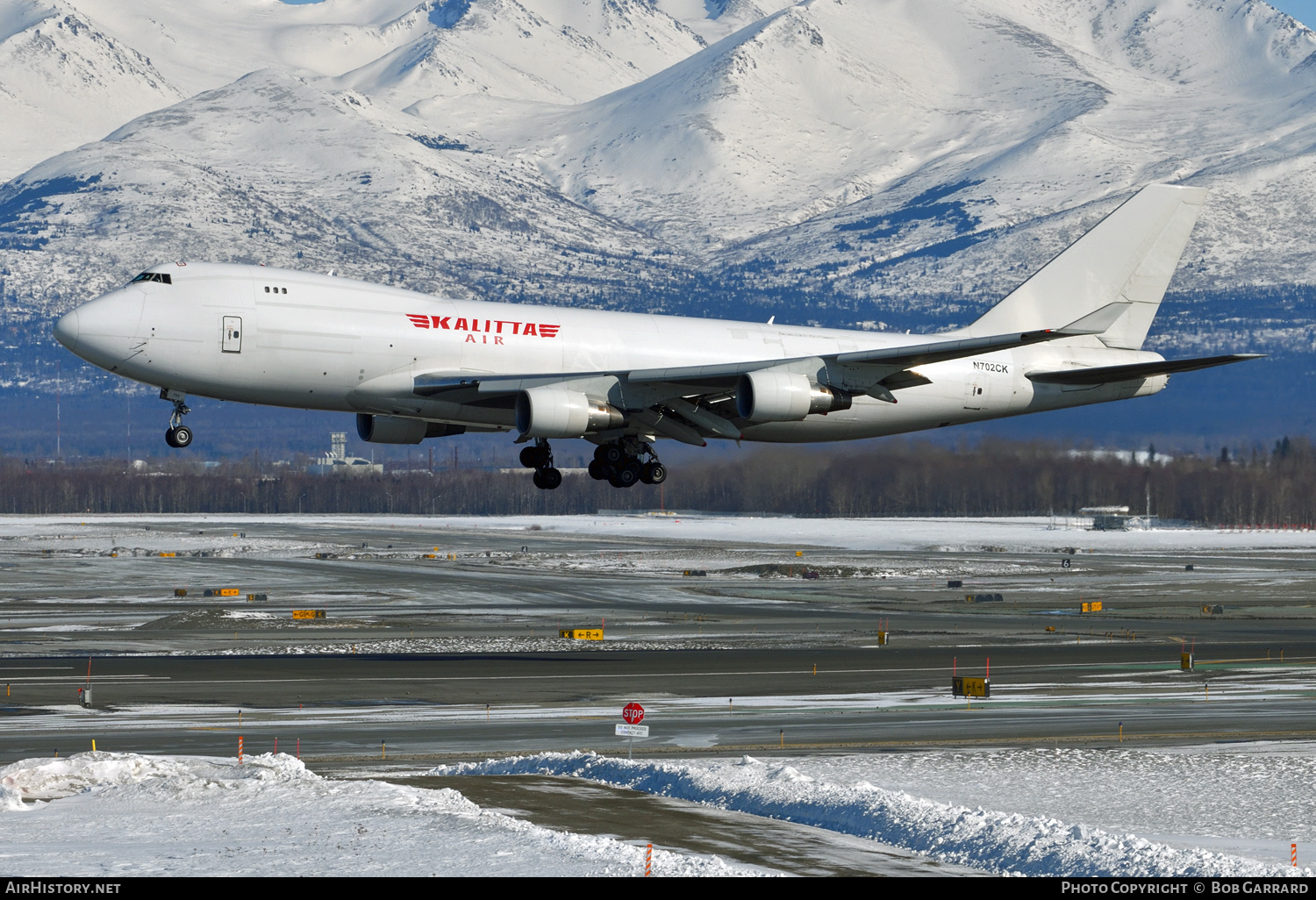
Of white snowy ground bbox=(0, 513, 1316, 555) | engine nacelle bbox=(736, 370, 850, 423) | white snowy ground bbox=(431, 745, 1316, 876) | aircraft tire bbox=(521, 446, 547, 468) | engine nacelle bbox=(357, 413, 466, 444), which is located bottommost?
white snowy ground bbox=(431, 745, 1316, 876)

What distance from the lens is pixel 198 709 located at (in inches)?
2072

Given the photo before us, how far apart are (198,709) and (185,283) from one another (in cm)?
1362

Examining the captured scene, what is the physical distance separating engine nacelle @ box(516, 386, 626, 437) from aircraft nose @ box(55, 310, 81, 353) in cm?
1298

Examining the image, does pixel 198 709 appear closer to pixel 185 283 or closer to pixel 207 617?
pixel 185 283

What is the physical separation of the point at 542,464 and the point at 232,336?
12.5 meters

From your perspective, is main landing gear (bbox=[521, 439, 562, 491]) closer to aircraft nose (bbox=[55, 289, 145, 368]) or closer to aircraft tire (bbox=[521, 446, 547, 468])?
aircraft tire (bbox=[521, 446, 547, 468])

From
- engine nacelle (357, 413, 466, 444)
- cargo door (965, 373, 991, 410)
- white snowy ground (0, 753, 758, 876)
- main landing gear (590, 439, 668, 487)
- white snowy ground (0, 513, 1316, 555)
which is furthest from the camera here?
white snowy ground (0, 513, 1316, 555)

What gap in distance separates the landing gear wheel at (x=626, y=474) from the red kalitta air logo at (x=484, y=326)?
16.3 feet

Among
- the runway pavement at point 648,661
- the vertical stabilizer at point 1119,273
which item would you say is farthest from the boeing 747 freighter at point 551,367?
the runway pavement at point 648,661

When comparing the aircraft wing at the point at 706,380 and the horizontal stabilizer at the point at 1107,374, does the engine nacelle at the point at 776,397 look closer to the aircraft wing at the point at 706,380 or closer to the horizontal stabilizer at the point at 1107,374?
the aircraft wing at the point at 706,380

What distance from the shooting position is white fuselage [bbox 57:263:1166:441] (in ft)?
159

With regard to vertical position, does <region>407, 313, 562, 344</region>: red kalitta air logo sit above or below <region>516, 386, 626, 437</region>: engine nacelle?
above

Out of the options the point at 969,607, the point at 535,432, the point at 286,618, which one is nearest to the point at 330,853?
the point at 535,432

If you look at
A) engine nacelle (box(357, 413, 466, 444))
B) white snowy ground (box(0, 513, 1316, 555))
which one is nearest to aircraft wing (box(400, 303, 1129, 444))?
engine nacelle (box(357, 413, 466, 444))
